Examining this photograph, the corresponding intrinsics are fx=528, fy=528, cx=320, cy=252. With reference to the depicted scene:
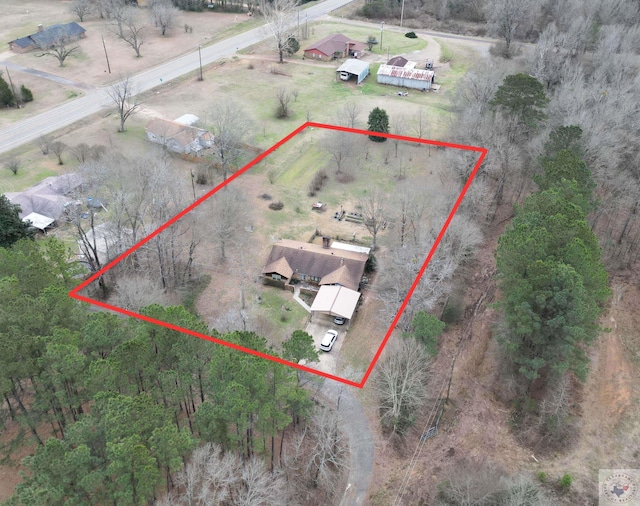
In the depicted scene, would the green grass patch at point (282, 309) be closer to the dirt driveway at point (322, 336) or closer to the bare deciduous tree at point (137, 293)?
the dirt driveway at point (322, 336)

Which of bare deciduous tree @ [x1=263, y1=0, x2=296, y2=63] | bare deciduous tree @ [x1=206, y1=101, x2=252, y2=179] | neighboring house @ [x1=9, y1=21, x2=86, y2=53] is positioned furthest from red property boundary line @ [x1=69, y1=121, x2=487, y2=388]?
neighboring house @ [x1=9, y1=21, x2=86, y2=53]

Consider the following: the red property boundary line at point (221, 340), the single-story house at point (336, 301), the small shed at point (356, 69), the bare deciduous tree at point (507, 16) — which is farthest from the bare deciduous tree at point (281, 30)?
the single-story house at point (336, 301)

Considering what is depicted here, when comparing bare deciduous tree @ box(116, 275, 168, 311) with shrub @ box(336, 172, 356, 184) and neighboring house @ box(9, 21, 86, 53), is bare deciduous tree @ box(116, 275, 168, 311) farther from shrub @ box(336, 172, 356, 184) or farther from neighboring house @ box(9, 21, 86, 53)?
neighboring house @ box(9, 21, 86, 53)

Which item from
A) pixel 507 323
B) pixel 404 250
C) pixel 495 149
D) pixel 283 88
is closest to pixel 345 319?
pixel 404 250

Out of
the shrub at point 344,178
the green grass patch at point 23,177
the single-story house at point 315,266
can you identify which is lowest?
the single-story house at point 315,266

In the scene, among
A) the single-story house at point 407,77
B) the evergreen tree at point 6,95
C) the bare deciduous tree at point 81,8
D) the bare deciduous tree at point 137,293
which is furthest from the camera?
the bare deciduous tree at point 81,8

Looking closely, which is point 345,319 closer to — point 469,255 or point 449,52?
point 469,255
